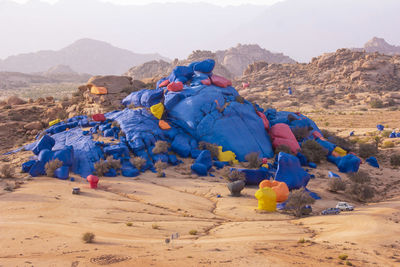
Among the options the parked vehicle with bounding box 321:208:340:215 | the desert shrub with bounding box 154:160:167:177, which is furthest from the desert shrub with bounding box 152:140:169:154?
the parked vehicle with bounding box 321:208:340:215

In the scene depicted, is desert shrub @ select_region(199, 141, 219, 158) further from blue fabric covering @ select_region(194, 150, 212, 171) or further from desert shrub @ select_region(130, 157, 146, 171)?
desert shrub @ select_region(130, 157, 146, 171)

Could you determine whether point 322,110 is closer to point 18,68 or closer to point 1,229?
point 1,229

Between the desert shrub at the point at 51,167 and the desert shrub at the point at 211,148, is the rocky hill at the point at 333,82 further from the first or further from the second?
the desert shrub at the point at 51,167

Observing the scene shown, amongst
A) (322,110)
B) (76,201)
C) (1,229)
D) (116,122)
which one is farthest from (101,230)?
(322,110)

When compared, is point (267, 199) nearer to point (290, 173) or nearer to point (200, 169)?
point (290, 173)

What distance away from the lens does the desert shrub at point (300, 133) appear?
2217 centimetres

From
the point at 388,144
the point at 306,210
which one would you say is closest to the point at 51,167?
the point at 306,210

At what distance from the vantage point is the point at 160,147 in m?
17.8

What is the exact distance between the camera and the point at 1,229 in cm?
817

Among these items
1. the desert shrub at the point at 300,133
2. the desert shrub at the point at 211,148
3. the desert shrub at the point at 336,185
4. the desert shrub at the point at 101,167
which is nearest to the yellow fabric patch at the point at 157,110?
the desert shrub at the point at 211,148

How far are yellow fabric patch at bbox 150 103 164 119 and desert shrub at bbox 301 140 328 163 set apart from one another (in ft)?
30.0

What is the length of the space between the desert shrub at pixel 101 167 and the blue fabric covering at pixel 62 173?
4.21ft

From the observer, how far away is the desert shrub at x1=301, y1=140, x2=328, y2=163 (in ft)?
65.0

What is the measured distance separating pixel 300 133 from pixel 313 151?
7.13ft
